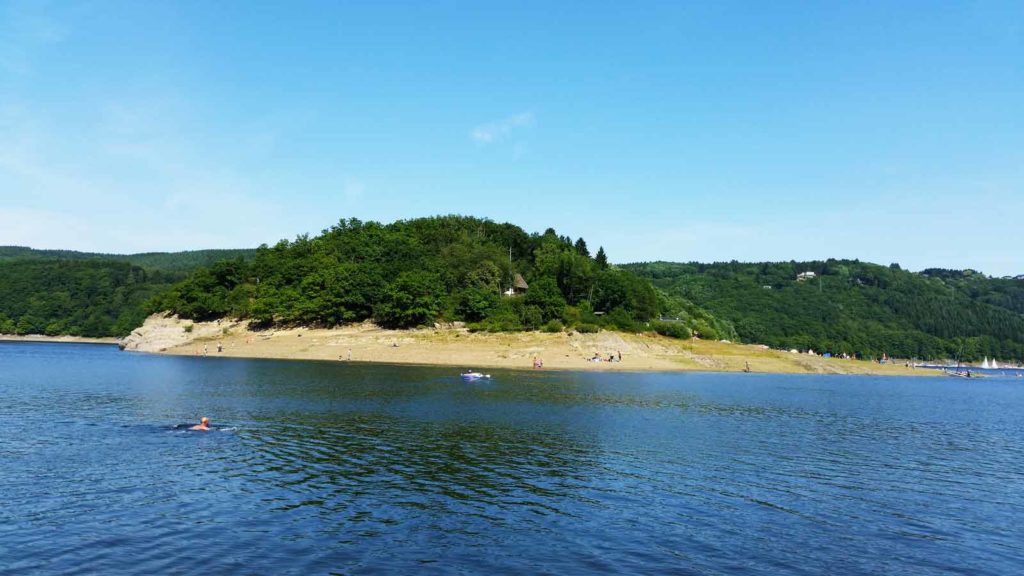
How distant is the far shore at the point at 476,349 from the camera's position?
112750 mm

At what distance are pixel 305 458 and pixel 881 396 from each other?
260ft

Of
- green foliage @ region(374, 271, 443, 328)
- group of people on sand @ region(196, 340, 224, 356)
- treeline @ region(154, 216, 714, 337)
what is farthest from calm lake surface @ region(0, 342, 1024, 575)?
treeline @ region(154, 216, 714, 337)

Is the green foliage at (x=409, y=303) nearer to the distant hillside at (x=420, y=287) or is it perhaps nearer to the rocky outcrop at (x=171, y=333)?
the distant hillside at (x=420, y=287)

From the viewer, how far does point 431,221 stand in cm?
17562

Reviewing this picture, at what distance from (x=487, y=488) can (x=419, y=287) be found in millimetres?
99681

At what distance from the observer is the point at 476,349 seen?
115375mm

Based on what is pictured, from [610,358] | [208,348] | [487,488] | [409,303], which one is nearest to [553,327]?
[610,358]

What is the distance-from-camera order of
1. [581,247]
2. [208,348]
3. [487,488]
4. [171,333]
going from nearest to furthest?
[487,488] → [208,348] → [171,333] → [581,247]

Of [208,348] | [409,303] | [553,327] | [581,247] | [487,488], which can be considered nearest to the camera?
[487,488]

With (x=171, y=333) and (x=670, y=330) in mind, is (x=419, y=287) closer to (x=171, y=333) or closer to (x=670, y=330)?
(x=670, y=330)

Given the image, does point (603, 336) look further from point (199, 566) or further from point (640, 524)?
point (199, 566)

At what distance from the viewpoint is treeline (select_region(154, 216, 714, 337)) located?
422ft

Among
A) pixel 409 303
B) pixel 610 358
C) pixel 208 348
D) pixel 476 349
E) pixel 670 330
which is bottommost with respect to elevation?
pixel 208 348

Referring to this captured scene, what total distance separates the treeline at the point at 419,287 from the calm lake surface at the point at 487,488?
6874 centimetres
